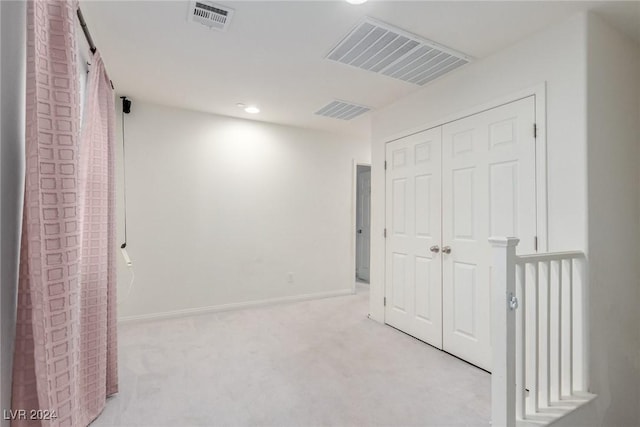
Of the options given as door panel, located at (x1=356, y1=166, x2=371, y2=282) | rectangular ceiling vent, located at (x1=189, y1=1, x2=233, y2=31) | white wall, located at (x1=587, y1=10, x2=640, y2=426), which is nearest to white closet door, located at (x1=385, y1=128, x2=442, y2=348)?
white wall, located at (x1=587, y1=10, x2=640, y2=426)

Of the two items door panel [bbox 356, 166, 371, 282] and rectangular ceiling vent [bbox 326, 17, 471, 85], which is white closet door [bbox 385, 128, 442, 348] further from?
door panel [bbox 356, 166, 371, 282]

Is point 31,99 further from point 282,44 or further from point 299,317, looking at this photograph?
point 299,317

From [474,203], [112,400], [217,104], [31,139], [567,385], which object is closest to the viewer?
[31,139]

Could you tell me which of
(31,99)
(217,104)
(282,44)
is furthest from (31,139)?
(217,104)

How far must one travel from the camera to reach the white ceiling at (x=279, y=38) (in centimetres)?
185

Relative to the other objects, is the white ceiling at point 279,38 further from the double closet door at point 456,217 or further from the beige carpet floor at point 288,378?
the beige carpet floor at point 288,378

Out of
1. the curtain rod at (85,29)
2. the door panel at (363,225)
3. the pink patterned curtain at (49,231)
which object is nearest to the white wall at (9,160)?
the pink patterned curtain at (49,231)

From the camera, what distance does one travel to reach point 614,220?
1.99m

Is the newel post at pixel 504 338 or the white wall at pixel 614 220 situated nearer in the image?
the newel post at pixel 504 338

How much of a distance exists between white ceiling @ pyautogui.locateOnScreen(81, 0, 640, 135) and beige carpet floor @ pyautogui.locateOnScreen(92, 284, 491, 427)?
7.90ft

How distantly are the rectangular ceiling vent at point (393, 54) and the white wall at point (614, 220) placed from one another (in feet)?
2.82

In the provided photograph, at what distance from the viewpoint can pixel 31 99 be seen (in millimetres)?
1022

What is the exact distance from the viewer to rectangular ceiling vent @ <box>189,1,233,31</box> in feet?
6.04

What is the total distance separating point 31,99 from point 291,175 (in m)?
3.33
